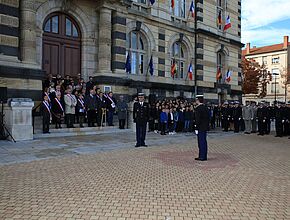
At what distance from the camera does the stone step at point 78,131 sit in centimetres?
1285

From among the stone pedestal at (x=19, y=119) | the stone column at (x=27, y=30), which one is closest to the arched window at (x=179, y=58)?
Result: the stone column at (x=27, y=30)

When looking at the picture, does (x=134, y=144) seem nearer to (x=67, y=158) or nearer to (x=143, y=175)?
(x=67, y=158)

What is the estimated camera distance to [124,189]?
19.0 ft

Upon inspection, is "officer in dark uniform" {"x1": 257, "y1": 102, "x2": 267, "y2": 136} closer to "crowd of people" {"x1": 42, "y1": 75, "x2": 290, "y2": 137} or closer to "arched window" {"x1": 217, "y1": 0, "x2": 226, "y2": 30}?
"crowd of people" {"x1": 42, "y1": 75, "x2": 290, "y2": 137}

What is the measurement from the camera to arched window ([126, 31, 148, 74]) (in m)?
20.5

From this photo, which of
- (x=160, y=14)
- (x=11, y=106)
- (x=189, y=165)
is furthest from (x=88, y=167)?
(x=160, y=14)

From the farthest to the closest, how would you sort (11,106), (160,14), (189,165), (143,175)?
(160,14), (11,106), (189,165), (143,175)

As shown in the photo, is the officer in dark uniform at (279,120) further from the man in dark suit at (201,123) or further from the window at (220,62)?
the window at (220,62)

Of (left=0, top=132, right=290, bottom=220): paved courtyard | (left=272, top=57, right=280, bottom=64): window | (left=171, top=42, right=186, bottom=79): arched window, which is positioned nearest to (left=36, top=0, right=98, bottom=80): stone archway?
(left=171, top=42, right=186, bottom=79): arched window

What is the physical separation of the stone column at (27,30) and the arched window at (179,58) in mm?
11745

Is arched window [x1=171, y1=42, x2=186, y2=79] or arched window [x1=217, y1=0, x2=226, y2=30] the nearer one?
arched window [x1=171, y1=42, x2=186, y2=79]

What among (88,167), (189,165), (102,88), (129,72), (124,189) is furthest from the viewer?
(129,72)

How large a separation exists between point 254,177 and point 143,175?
260 cm

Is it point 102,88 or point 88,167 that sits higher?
point 102,88
